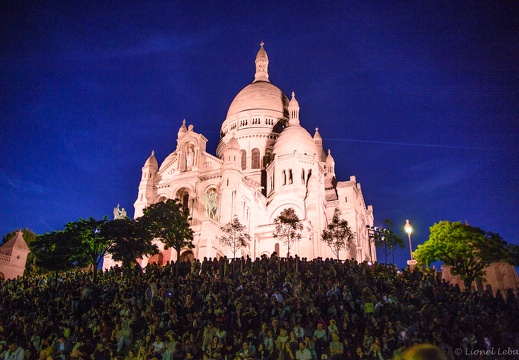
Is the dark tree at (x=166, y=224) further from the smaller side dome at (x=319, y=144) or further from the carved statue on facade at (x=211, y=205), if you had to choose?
the smaller side dome at (x=319, y=144)

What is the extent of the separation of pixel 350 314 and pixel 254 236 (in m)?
33.5

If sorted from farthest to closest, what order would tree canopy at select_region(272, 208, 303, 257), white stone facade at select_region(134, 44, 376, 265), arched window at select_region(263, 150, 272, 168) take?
arched window at select_region(263, 150, 272, 168) < white stone facade at select_region(134, 44, 376, 265) < tree canopy at select_region(272, 208, 303, 257)

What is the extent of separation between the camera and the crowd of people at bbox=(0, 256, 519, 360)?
1709 centimetres

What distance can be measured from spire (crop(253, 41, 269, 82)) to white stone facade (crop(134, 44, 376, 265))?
533 inches

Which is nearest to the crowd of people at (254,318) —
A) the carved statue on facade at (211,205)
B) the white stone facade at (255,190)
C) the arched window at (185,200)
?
the white stone facade at (255,190)

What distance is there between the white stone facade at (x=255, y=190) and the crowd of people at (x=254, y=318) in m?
20.9

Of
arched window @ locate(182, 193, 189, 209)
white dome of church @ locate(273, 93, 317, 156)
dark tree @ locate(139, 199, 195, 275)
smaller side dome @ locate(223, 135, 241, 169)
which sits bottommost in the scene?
dark tree @ locate(139, 199, 195, 275)

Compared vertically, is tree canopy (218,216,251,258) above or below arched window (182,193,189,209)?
below

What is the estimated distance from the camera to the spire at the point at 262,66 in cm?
7875

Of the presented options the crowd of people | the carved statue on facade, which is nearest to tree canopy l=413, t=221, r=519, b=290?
the crowd of people

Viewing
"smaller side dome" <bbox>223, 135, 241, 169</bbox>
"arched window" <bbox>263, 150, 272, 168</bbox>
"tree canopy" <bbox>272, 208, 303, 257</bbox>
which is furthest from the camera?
"arched window" <bbox>263, 150, 272, 168</bbox>

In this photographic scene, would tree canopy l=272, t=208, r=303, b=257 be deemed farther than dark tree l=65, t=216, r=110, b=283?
Yes

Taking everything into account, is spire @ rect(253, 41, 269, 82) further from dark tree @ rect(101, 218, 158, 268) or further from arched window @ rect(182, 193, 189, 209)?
dark tree @ rect(101, 218, 158, 268)

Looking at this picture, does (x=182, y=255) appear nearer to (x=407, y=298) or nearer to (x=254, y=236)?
(x=254, y=236)
